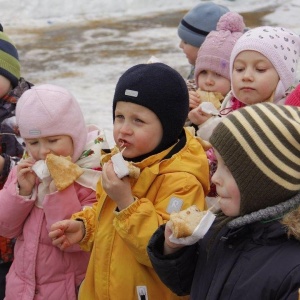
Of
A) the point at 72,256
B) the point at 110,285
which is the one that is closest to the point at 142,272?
the point at 110,285

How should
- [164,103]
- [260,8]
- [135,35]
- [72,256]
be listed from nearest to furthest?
[164,103] < [72,256] < [135,35] < [260,8]

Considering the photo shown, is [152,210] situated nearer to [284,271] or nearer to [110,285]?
[110,285]

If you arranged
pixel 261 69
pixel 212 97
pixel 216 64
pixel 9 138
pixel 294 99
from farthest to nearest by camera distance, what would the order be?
pixel 216 64, pixel 212 97, pixel 9 138, pixel 261 69, pixel 294 99

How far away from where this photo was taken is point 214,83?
3.79m

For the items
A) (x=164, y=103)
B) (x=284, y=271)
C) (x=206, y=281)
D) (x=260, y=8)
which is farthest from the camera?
(x=260, y=8)

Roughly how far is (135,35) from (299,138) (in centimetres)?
1137

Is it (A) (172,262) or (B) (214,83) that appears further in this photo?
(B) (214,83)

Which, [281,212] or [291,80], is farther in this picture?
[291,80]

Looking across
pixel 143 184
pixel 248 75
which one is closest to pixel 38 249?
pixel 143 184

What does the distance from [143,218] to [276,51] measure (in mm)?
1308

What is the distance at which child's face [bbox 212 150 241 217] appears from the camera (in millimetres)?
2092

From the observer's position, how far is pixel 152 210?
2.46m

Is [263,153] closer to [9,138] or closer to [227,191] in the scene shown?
[227,191]

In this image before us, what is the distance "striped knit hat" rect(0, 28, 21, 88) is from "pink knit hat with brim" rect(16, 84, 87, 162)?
71 cm
